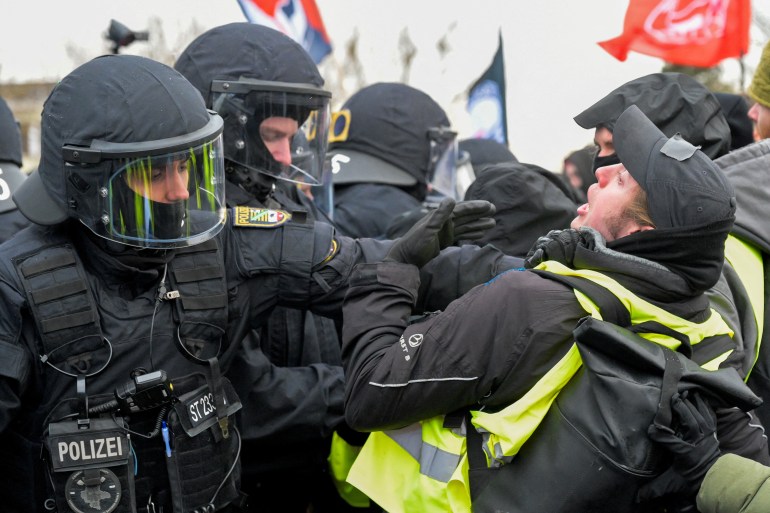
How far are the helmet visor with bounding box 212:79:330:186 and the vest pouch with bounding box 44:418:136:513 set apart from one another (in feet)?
3.86

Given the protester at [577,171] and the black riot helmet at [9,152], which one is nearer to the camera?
the black riot helmet at [9,152]

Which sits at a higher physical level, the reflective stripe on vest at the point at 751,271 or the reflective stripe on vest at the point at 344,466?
the reflective stripe on vest at the point at 751,271

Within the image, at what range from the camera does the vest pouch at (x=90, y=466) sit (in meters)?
2.35

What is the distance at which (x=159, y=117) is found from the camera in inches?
96.0

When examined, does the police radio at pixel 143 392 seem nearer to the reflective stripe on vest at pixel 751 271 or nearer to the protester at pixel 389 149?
the reflective stripe on vest at pixel 751 271

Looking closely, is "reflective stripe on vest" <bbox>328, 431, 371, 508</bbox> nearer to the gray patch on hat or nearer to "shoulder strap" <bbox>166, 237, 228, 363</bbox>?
"shoulder strap" <bbox>166, 237, 228, 363</bbox>

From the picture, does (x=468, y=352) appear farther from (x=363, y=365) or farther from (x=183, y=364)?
(x=183, y=364)

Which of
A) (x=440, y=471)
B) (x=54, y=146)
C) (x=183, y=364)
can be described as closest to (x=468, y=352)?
(x=440, y=471)

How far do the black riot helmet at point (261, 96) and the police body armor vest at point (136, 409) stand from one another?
744 millimetres

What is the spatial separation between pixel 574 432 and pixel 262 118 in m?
1.74

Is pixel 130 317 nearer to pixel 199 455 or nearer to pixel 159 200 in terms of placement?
pixel 159 200

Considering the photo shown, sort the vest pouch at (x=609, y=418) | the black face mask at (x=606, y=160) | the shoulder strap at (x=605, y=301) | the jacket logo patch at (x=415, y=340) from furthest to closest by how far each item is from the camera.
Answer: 1. the black face mask at (x=606, y=160)
2. the jacket logo patch at (x=415, y=340)
3. the shoulder strap at (x=605, y=301)
4. the vest pouch at (x=609, y=418)

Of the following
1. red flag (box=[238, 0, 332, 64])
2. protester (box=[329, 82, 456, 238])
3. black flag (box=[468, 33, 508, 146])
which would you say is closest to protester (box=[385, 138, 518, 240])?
protester (box=[329, 82, 456, 238])

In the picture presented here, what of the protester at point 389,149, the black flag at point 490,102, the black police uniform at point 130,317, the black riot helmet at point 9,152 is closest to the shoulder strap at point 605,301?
the black police uniform at point 130,317
